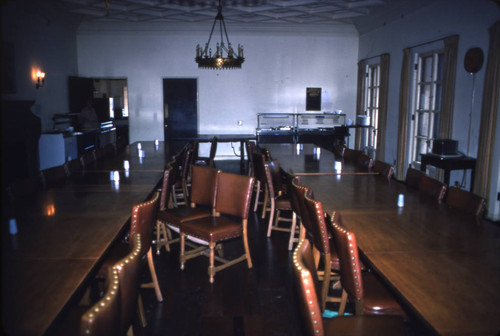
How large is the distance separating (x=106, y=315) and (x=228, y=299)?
68.8 inches

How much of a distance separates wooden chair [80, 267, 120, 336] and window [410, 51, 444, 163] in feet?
18.7

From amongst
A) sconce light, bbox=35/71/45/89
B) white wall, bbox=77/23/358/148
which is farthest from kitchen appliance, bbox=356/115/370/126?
sconce light, bbox=35/71/45/89

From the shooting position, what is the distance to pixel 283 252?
12.1 feet

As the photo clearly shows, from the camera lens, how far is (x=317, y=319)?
1.36 m

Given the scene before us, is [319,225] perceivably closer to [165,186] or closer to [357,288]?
[357,288]

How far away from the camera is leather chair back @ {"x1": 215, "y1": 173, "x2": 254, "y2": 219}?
10.1ft

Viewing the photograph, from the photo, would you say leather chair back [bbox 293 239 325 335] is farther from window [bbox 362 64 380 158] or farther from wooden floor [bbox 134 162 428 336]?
window [bbox 362 64 380 158]

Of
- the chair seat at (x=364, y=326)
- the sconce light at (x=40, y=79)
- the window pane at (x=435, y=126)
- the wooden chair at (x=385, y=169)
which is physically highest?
the sconce light at (x=40, y=79)

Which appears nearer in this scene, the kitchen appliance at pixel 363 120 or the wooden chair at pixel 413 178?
the wooden chair at pixel 413 178

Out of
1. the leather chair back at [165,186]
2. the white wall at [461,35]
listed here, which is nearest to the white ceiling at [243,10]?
the white wall at [461,35]

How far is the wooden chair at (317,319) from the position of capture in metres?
1.35

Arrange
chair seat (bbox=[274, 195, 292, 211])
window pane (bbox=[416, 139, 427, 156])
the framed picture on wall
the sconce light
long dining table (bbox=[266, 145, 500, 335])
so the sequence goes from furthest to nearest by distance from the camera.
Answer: the framed picture on wall → the sconce light → window pane (bbox=[416, 139, 427, 156]) → chair seat (bbox=[274, 195, 292, 211]) → long dining table (bbox=[266, 145, 500, 335])

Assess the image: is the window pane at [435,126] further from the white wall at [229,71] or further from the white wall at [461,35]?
the white wall at [229,71]

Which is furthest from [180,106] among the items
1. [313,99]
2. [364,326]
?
[364,326]
